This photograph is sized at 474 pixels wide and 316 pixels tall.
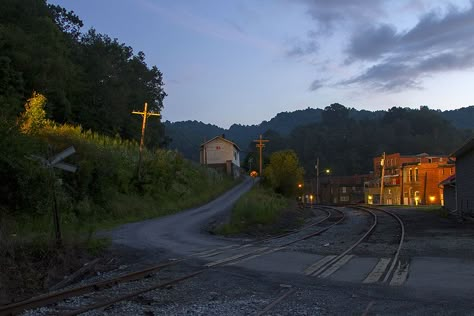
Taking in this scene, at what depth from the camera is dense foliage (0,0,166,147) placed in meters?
44.1

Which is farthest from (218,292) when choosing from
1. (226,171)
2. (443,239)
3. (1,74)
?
(226,171)

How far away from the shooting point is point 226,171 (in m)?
85.4

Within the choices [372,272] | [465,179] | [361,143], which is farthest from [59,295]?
[361,143]

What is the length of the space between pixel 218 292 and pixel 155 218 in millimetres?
24016

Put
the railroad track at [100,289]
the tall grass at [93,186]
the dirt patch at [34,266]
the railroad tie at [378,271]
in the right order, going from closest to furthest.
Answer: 1. the railroad track at [100,289]
2. the dirt patch at [34,266]
3. the railroad tie at [378,271]
4. the tall grass at [93,186]

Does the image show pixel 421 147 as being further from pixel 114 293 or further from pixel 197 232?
pixel 114 293

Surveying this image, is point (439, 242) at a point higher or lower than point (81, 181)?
lower

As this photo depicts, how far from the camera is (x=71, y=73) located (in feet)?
171

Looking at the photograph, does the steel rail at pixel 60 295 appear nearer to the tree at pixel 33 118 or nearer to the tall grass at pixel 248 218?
the tall grass at pixel 248 218

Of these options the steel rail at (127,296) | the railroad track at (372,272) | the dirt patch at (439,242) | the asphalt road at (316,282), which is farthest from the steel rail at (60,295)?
the dirt patch at (439,242)

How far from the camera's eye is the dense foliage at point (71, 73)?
4406 centimetres

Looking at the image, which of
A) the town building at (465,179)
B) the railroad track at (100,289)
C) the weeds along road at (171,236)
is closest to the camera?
the railroad track at (100,289)

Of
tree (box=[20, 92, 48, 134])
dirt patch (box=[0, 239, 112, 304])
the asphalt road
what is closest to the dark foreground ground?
the asphalt road

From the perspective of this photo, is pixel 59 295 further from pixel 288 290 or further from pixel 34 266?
pixel 288 290
